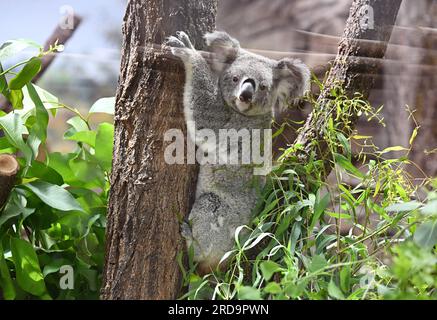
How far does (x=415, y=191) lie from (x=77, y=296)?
1.25 m

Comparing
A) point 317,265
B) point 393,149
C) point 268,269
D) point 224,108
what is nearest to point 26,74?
point 224,108

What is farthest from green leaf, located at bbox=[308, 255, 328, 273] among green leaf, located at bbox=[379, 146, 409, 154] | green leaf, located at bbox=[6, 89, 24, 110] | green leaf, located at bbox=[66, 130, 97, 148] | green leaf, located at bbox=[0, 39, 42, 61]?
green leaf, located at bbox=[6, 89, 24, 110]

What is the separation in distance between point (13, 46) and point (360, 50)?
1.23m

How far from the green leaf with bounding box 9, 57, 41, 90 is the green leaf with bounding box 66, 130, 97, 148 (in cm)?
28

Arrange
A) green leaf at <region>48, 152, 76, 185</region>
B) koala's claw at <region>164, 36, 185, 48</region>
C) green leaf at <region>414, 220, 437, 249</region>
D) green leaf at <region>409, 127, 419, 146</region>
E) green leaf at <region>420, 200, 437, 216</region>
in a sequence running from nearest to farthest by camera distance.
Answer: green leaf at <region>420, 200, 437, 216</region> → green leaf at <region>414, 220, 437, 249</region> → koala's claw at <region>164, 36, 185, 48</region> → green leaf at <region>409, 127, 419, 146</region> → green leaf at <region>48, 152, 76, 185</region>

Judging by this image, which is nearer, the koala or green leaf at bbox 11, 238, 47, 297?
the koala

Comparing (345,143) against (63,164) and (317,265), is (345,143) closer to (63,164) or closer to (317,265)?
(317,265)

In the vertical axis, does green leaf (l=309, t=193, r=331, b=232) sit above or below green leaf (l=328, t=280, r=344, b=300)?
above

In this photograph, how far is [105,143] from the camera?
7.28ft

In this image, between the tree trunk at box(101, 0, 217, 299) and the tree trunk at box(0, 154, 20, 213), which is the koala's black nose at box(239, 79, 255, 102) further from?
the tree trunk at box(0, 154, 20, 213)

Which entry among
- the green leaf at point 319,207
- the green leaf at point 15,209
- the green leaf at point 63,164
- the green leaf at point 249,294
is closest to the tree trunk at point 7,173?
the green leaf at point 15,209

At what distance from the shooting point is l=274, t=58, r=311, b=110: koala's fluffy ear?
1.84 meters
